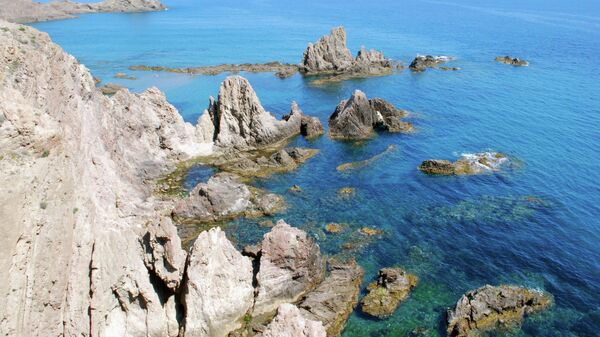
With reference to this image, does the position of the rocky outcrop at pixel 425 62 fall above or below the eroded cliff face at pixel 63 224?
below

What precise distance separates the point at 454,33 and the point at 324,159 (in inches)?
4976

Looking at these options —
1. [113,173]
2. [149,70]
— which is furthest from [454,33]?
[113,173]

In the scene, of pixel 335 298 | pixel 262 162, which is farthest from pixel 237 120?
pixel 335 298

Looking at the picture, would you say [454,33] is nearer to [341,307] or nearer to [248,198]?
[248,198]

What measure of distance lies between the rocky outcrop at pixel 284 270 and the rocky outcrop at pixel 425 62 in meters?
87.4

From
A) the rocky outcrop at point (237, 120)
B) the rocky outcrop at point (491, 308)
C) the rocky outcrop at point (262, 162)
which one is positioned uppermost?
the rocky outcrop at point (237, 120)

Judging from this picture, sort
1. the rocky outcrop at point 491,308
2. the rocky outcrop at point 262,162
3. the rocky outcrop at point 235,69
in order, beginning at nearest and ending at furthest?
the rocky outcrop at point 491,308 < the rocky outcrop at point 262,162 < the rocky outcrop at point 235,69

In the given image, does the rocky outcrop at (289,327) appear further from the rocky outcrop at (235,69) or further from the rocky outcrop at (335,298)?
the rocky outcrop at (235,69)

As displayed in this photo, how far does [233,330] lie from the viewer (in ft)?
106

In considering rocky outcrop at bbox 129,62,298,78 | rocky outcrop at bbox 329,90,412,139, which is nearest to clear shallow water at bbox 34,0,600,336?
rocky outcrop at bbox 329,90,412,139

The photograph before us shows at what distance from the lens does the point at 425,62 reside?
119 meters

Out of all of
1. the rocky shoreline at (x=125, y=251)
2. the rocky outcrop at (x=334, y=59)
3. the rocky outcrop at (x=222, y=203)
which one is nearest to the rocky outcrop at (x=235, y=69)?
the rocky outcrop at (x=334, y=59)

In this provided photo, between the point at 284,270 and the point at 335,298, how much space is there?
4524 millimetres

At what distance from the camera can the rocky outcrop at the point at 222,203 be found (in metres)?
47.9
